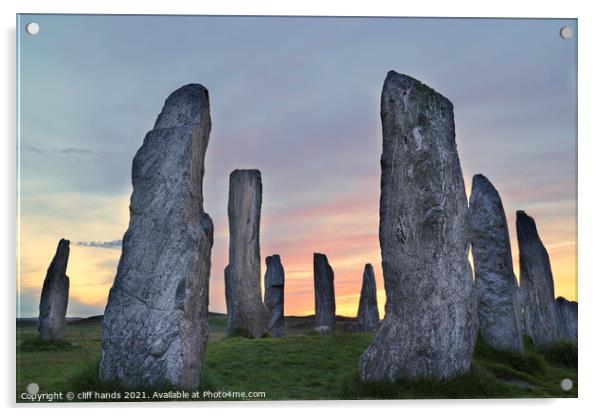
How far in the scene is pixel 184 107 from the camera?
42.4ft

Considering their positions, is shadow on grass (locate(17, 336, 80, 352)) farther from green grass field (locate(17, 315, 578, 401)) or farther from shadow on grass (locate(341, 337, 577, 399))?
shadow on grass (locate(341, 337, 577, 399))

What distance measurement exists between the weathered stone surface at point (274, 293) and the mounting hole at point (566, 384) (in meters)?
13.8

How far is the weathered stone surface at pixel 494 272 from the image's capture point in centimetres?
1655

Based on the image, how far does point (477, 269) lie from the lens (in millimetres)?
17250

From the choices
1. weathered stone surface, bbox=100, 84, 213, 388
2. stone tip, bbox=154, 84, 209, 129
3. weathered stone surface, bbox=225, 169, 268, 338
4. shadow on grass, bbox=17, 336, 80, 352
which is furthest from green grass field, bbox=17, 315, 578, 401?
stone tip, bbox=154, 84, 209, 129

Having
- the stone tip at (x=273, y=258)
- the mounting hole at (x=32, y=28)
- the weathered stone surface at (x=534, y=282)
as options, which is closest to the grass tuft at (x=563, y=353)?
the weathered stone surface at (x=534, y=282)

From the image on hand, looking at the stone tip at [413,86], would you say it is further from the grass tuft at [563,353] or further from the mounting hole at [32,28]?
the mounting hole at [32,28]

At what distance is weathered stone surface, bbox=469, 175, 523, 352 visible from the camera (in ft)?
54.3

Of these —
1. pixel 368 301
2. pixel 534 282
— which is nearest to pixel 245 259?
pixel 534 282

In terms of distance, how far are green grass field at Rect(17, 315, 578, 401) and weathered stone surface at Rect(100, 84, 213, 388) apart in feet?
1.42
